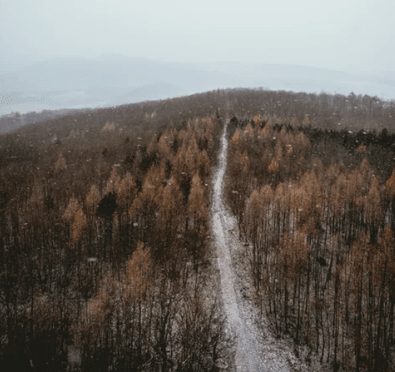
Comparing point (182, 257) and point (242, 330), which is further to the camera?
point (182, 257)

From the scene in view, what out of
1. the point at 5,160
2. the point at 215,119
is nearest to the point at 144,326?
the point at 5,160

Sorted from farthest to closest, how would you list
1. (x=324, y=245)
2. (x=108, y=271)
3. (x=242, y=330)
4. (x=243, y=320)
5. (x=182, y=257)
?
(x=324, y=245) → (x=182, y=257) → (x=108, y=271) → (x=243, y=320) → (x=242, y=330)

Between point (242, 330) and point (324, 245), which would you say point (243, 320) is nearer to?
point (242, 330)

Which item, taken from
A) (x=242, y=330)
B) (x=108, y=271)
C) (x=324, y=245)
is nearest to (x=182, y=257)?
(x=108, y=271)

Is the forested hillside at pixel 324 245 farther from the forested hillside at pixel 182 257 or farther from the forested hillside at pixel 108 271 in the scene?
the forested hillside at pixel 108 271

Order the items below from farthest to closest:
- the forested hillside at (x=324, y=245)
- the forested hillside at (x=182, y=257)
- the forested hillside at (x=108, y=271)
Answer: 1. the forested hillside at (x=324, y=245)
2. the forested hillside at (x=182, y=257)
3. the forested hillside at (x=108, y=271)

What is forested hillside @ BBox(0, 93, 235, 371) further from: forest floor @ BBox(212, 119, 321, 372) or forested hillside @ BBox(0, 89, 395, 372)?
forest floor @ BBox(212, 119, 321, 372)

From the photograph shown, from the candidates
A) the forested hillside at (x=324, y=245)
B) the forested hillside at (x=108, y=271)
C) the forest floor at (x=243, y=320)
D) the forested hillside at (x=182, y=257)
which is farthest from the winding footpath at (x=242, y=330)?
the forested hillside at (x=324, y=245)
